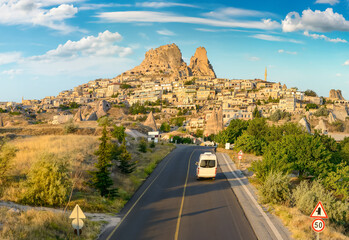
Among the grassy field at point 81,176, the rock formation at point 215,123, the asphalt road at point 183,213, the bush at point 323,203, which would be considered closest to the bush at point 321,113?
the rock formation at point 215,123

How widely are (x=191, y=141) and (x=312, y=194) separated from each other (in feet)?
242

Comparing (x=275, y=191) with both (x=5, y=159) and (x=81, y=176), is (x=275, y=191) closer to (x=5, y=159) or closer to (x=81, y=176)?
(x=81, y=176)

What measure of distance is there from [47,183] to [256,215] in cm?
1133

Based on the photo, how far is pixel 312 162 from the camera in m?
29.7

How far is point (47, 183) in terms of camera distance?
16.8m

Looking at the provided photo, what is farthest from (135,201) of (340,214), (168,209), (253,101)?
(253,101)

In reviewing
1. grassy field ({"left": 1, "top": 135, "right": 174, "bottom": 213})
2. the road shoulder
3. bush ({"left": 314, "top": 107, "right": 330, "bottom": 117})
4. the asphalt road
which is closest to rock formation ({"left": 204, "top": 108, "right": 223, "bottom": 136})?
grassy field ({"left": 1, "top": 135, "right": 174, "bottom": 213})

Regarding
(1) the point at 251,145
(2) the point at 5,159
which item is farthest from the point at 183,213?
(1) the point at 251,145

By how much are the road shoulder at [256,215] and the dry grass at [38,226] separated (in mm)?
7568

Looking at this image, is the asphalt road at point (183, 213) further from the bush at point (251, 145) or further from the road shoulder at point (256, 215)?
the bush at point (251, 145)

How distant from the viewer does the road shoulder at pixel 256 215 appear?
14.2 metres

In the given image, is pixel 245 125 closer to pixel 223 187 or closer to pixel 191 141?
pixel 191 141

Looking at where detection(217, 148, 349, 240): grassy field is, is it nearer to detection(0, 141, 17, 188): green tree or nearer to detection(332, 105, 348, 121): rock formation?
detection(0, 141, 17, 188): green tree

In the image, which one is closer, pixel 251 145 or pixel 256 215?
pixel 256 215
